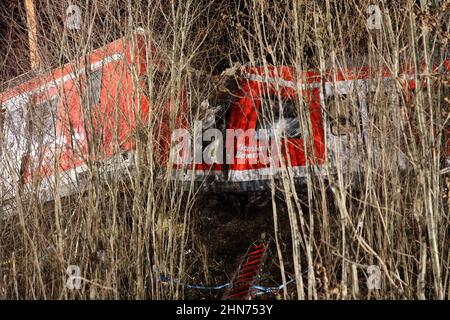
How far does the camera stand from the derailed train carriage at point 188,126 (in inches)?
233

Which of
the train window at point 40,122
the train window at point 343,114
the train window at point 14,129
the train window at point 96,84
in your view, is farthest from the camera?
the train window at point 14,129

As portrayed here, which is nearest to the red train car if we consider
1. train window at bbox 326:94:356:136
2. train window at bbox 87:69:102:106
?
train window at bbox 87:69:102:106

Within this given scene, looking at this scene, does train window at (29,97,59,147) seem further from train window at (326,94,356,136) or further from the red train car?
train window at (326,94,356,136)

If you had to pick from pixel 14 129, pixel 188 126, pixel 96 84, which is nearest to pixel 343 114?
pixel 188 126

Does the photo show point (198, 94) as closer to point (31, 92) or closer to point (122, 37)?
point (122, 37)

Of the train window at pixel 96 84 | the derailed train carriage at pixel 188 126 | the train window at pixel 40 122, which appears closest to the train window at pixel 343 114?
the derailed train carriage at pixel 188 126

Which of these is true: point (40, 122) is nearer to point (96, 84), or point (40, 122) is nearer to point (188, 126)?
point (96, 84)

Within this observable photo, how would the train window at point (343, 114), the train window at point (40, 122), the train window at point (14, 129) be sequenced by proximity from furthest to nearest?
the train window at point (14, 129)
the train window at point (40, 122)
the train window at point (343, 114)

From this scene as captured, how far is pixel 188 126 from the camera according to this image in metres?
7.64

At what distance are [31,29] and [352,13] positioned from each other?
3.55 m

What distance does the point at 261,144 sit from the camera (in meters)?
8.85

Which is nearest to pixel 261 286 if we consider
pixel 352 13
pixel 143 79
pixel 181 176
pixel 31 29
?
pixel 181 176

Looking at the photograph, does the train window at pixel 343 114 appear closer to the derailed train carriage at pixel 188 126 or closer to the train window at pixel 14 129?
the derailed train carriage at pixel 188 126

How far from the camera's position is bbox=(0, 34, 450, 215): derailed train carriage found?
233 inches
